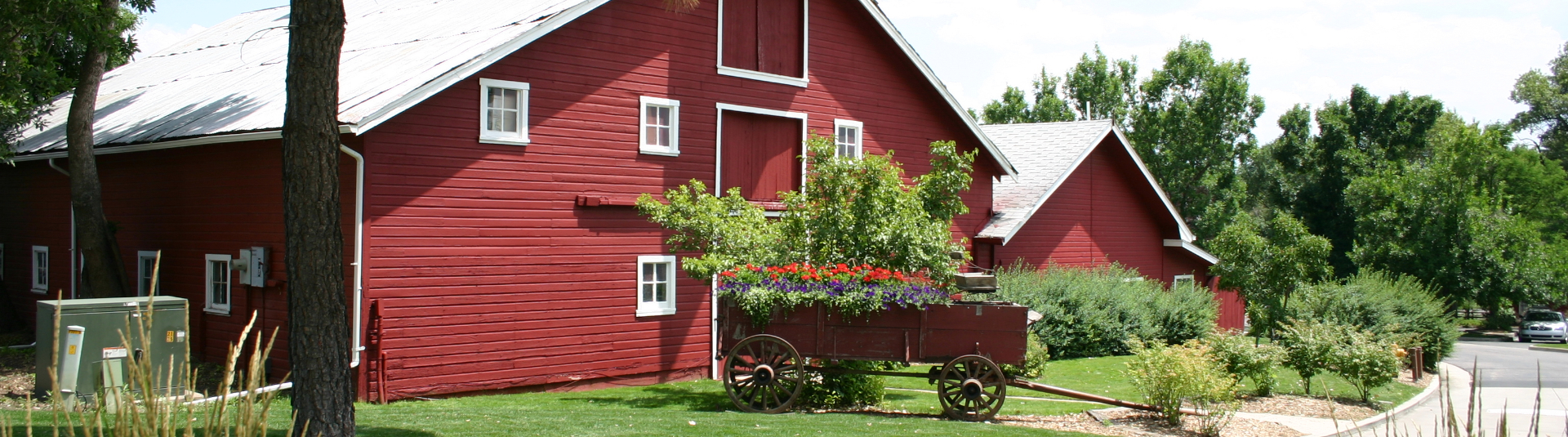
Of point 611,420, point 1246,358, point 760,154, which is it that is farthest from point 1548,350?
point 611,420

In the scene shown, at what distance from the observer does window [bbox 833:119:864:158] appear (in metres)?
19.2

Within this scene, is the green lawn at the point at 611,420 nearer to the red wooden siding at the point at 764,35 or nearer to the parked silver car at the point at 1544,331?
the red wooden siding at the point at 764,35

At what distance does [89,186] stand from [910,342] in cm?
1208

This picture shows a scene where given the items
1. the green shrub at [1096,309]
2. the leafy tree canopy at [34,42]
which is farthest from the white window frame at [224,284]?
the green shrub at [1096,309]

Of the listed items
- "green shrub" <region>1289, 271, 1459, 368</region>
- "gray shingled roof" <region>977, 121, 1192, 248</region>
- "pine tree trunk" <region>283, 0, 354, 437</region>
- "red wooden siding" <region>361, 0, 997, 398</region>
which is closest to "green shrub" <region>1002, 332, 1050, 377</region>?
"gray shingled roof" <region>977, 121, 1192, 248</region>

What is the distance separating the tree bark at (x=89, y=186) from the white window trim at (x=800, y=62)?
8.52m

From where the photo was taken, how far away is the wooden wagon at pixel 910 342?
12938mm

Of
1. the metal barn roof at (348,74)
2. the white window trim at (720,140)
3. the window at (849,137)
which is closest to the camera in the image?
the metal barn roof at (348,74)

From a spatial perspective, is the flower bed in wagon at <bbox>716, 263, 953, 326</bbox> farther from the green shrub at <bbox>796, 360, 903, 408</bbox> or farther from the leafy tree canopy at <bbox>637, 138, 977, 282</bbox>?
the green shrub at <bbox>796, 360, 903, 408</bbox>

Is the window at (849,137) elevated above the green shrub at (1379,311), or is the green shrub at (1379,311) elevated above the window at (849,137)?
the window at (849,137)

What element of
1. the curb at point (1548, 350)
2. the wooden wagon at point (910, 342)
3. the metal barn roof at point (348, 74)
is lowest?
the curb at point (1548, 350)

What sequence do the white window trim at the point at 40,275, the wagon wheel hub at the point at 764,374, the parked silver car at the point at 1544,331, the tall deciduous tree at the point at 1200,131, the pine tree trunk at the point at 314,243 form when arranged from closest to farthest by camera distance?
the pine tree trunk at the point at 314,243
the wagon wheel hub at the point at 764,374
the white window trim at the point at 40,275
the parked silver car at the point at 1544,331
the tall deciduous tree at the point at 1200,131

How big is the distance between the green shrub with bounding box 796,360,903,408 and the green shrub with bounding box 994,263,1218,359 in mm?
6911

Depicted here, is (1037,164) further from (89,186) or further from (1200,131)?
(1200,131)
